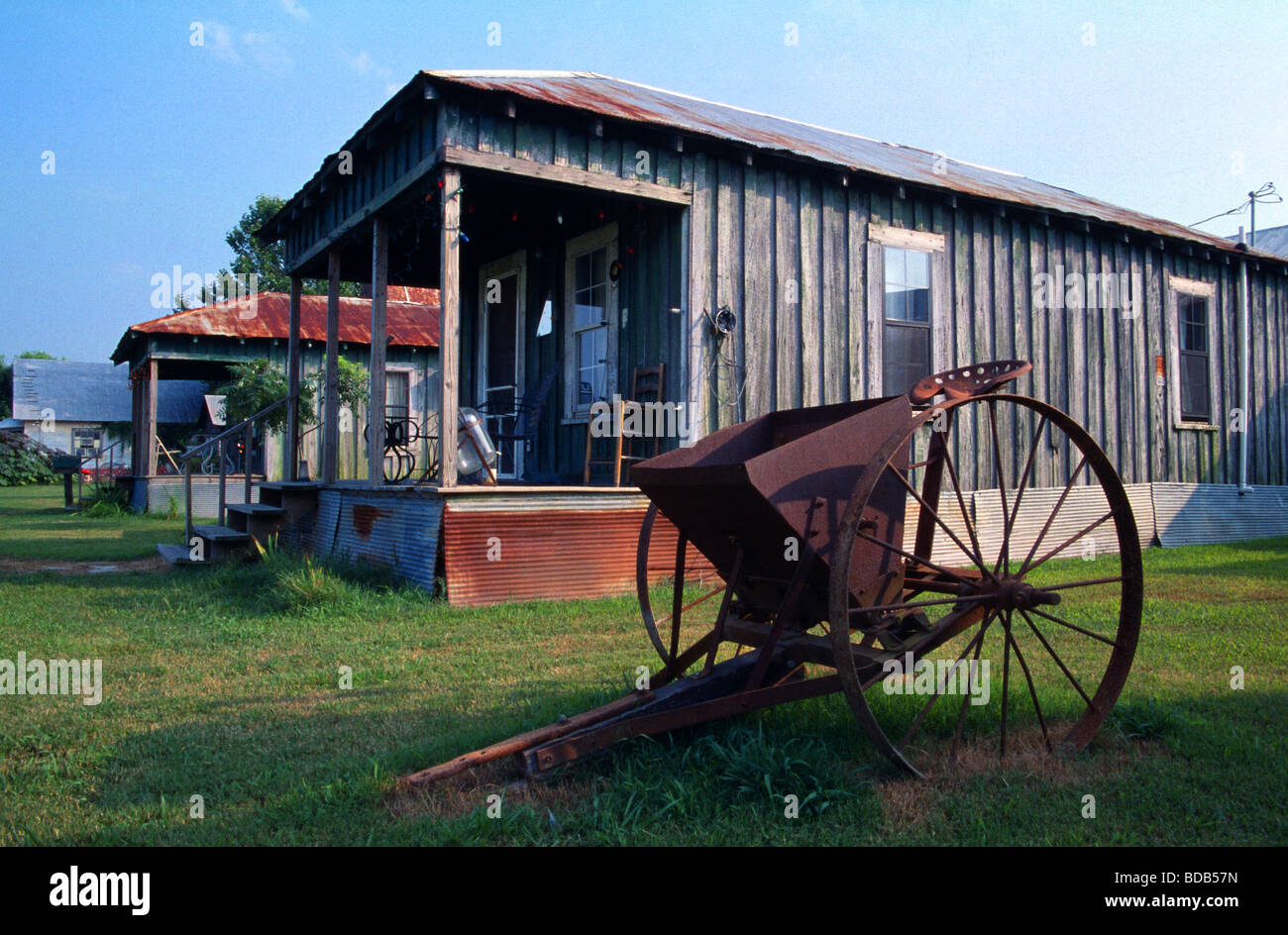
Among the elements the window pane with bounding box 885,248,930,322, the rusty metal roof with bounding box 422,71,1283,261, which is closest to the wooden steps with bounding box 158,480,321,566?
the rusty metal roof with bounding box 422,71,1283,261

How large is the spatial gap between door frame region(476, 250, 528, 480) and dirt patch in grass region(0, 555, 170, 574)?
13.0ft

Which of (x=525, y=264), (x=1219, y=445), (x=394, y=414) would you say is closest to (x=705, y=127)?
Result: (x=525, y=264)

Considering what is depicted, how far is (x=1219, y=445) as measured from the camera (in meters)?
12.5

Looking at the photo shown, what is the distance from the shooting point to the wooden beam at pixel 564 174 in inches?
285

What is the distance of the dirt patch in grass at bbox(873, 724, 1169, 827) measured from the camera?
3.17 metres

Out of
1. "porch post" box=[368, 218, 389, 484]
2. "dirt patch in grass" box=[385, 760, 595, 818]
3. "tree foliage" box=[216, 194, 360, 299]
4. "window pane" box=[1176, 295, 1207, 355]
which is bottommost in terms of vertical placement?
"dirt patch in grass" box=[385, 760, 595, 818]

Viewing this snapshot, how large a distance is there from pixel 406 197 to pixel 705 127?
2723 mm

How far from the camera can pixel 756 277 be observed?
870cm

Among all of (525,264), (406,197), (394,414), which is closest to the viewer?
(406,197)

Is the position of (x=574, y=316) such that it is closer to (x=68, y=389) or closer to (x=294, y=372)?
(x=294, y=372)

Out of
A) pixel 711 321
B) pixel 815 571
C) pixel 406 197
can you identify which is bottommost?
pixel 815 571

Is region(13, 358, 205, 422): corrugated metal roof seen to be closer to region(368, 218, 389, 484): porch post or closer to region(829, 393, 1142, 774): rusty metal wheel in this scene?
region(368, 218, 389, 484): porch post
